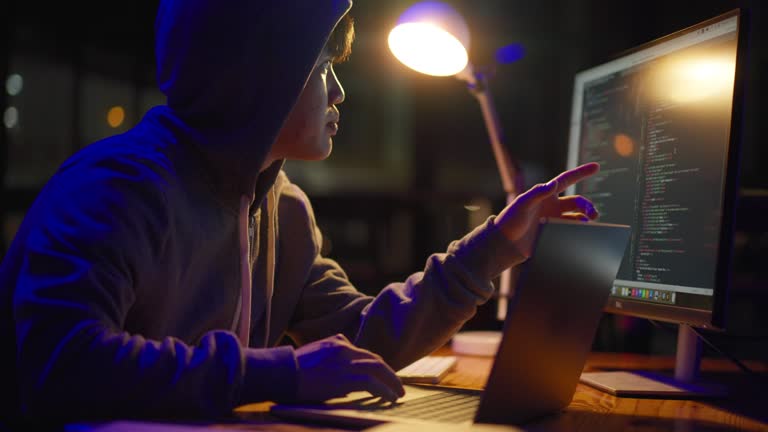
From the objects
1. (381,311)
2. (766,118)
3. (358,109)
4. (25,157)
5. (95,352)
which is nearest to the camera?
(95,352)

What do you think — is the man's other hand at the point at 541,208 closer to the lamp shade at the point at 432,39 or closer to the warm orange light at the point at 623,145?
the warm orange light at the point at 623,145

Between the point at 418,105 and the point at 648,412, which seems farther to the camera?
the point at 418,105

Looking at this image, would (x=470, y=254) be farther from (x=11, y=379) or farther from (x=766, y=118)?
(x=766, y=118)

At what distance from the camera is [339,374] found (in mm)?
778

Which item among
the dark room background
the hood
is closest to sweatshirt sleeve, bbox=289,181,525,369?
the hood

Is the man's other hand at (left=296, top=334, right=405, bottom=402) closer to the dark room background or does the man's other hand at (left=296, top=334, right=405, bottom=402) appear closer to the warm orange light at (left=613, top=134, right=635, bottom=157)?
the warm orange light at (left=613, top=134, right=635, bottom=157)

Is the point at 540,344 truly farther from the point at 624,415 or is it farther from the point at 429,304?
the point at 429,304

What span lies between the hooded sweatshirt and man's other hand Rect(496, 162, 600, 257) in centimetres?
3

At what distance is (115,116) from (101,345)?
673 cm

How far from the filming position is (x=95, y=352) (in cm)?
68

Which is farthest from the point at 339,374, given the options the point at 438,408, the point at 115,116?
the point at 115,116

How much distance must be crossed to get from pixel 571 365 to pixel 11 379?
701 millimetres

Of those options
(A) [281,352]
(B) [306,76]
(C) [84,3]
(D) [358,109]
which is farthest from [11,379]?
(D) [358,109]

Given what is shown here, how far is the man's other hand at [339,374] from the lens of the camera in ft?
2.51
